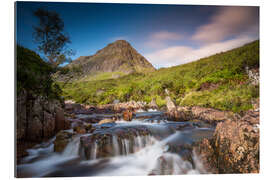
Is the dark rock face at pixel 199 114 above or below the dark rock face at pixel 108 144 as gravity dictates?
above

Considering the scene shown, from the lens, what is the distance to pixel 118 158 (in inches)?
89.1

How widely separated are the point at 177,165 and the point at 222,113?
1.52 meters

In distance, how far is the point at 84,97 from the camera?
316 centimetres

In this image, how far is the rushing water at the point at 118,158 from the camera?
2.15 m

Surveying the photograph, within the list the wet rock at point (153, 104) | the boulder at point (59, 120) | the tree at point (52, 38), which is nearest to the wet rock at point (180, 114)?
the wet rock at point (153, 104)

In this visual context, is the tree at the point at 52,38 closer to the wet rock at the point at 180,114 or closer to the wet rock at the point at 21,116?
the wet rock at the point at 21,116

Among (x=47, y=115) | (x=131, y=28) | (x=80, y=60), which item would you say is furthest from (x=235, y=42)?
(x=47, y=115)

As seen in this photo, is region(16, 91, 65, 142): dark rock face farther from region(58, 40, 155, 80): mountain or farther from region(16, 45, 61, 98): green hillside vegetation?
region(58, 40, 155, 80): mountain

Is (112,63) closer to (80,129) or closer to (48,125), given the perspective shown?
(80,129)

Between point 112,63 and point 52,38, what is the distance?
138 cm

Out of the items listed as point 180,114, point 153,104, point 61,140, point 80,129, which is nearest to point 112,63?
point 153,104

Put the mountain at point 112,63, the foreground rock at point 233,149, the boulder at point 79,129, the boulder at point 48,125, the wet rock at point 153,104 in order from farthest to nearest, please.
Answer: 1. the wet rock at point 153,104
2. the mountain at point 112,63
3. the boulder at point 79,129
4. the boulder at point 48,125
5. the foreground rock at point 233,149

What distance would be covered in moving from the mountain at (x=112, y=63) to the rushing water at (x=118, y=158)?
4.65ft

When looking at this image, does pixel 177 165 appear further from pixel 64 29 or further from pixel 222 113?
pixel 64 29
